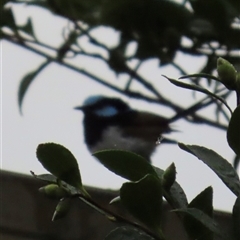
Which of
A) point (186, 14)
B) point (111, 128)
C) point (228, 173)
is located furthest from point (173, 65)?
point (111, 128)

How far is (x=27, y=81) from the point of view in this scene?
984 millimetres

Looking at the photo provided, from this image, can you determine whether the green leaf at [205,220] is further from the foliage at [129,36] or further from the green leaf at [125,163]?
the foliage at [129,36]

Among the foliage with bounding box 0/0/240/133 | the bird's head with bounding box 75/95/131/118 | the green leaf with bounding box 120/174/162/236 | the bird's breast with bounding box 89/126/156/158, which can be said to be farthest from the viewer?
the bird's head with bounding box 75/95/131/118

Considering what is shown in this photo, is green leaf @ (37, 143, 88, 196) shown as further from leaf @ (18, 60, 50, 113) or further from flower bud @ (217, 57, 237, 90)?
leaf @ (18, 60, 50, 113)

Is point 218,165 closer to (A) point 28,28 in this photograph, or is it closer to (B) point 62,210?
(B) point 62,210

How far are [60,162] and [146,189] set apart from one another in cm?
5

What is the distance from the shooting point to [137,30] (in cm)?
101

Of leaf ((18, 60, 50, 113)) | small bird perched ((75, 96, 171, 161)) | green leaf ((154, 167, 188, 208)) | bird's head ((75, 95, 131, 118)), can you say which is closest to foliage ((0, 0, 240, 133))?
leaf ((18, 60, 50, 113))

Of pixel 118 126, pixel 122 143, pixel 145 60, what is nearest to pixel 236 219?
pixel 145 60

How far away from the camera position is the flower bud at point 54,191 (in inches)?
10.5

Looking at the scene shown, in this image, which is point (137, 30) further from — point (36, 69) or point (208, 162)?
point (208, 162)

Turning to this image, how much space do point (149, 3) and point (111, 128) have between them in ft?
4.18

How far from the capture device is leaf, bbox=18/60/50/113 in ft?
3.19

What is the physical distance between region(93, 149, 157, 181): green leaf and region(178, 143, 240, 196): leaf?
0.07 ft
